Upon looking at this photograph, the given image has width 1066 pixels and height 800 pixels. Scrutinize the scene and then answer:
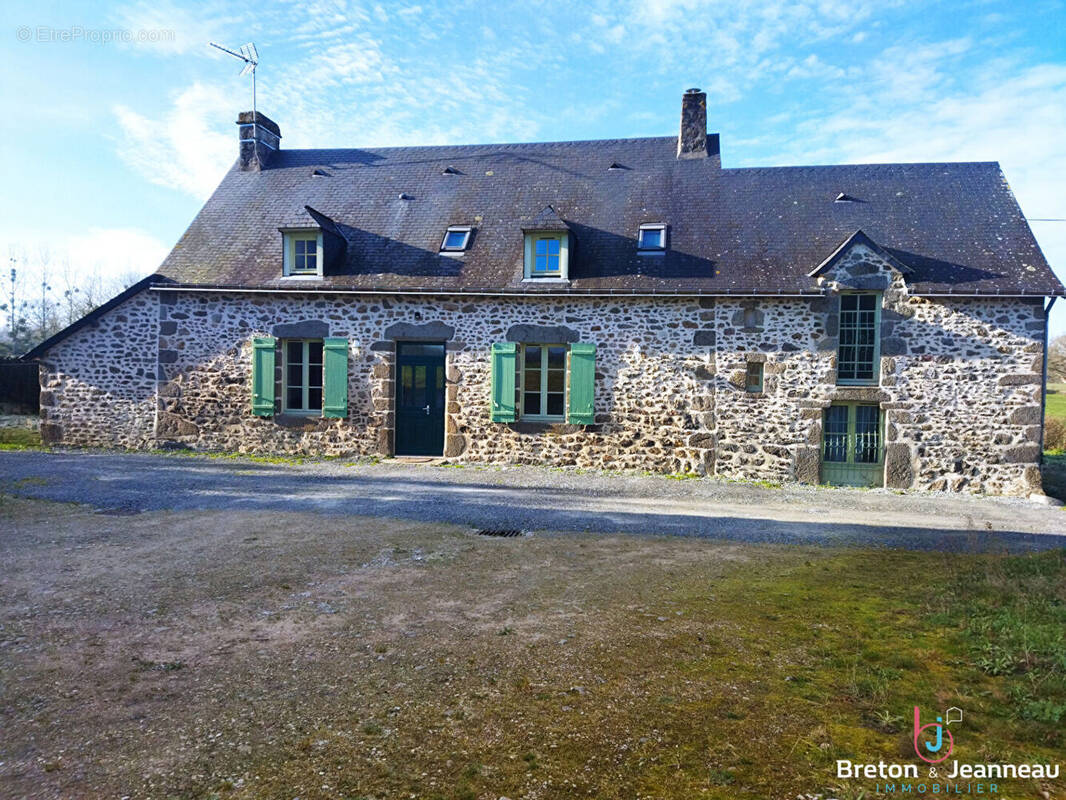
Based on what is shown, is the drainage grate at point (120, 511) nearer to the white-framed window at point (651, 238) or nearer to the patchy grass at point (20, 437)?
the patchy grass at point (20, 437)

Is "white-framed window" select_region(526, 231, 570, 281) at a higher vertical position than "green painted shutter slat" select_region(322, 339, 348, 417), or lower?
higher

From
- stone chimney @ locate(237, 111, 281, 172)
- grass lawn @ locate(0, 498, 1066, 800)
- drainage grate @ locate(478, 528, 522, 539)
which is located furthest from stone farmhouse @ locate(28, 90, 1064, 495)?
grass lawn @ locate(0, 498, 1066, 800)

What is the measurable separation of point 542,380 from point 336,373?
12.3ft

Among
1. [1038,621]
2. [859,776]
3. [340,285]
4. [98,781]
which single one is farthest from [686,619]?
[340,285]

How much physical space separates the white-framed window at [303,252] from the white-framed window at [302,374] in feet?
4.31

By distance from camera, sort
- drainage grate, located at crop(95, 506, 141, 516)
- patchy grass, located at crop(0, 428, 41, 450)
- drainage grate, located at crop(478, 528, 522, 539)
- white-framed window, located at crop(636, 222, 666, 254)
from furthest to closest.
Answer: patchy grass, located at crop(0, 428, 41, 450) < white-framed window, located at crop(636, 222, 666, 254) < drainage grate, located at crop(95, 506, 141, 516) < drainage grate, located at crop(478, 528, 522, 539)

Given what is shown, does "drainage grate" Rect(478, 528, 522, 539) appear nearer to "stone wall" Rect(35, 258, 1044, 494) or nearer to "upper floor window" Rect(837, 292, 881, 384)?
"stone wall" Rect(35, 258, 1044, 494)

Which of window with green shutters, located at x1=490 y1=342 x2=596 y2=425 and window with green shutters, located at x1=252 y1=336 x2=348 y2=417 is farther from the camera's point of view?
window with green shutters, located at x1=252 y1=336 x2=348 y2=417

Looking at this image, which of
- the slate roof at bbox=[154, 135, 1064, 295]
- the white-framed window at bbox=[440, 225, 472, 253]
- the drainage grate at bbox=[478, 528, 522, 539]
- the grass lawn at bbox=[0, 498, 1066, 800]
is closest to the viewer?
the grass lawn at bbox=[0, 498, 1066, 800]

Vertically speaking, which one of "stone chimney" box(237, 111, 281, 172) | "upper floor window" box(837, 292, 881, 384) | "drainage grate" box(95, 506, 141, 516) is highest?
"stone chimney" box(237, 111, 281, 172)

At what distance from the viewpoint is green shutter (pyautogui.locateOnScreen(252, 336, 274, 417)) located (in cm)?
1211

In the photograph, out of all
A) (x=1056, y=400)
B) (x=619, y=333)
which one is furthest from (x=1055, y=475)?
(x=1056, y=400)

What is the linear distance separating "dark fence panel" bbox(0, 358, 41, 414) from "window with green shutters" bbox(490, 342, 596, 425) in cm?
912

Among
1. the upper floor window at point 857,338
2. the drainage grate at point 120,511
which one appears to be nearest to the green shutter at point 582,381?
the upper floor window at point 857,338
